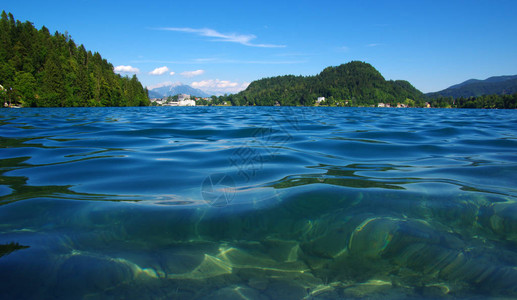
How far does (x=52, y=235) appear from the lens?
2.21 meters

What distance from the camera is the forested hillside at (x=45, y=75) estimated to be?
54000 mm

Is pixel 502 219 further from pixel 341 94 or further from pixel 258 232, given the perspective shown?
pixel 341 94

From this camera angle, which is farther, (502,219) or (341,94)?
(341,94)

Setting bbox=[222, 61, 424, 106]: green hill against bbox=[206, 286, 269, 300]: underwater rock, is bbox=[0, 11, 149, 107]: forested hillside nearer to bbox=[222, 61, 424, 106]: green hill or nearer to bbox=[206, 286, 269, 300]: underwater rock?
bbox=[206, 286, 269, 300]: underwater rock

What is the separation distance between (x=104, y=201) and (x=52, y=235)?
80cm

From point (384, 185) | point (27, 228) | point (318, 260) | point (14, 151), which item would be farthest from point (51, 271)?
point (14, 151)

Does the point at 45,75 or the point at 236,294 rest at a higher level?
the point at 45,75

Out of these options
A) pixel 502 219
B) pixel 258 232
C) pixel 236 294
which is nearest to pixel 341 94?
pixel 502 219

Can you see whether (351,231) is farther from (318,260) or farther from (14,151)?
(14,151)

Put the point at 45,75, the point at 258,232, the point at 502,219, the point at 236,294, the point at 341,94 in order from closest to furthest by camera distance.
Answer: the point at 236,294 → the point at 258,232 → the point at 502,219 → the point at 45,75 → the point at 341,94

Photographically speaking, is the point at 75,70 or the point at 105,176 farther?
the point at 75,70

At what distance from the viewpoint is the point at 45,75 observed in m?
58.2

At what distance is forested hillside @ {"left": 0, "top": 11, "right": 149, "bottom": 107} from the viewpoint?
5400cm

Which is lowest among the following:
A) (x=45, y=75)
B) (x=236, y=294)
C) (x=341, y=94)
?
(x=236, y=294)
